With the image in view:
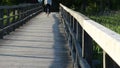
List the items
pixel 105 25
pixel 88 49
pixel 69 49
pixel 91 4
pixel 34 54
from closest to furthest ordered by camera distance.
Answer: pixel 88 49
pixel 34 54
pixel 69 49
pixel 105 25
pixel 91 4

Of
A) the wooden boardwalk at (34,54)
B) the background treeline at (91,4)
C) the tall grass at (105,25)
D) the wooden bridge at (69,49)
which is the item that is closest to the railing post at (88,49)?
the wooden bridge at (69,49)

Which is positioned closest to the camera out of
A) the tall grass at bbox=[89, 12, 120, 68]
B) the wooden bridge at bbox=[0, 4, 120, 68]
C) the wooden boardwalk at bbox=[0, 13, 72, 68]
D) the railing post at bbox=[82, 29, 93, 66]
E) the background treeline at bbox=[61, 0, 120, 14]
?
the wooden bridge at bbox=[0, 4, 120, 68]

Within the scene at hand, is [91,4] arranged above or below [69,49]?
below

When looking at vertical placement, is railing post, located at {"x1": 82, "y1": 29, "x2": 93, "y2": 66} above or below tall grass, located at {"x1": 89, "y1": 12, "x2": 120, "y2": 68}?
above

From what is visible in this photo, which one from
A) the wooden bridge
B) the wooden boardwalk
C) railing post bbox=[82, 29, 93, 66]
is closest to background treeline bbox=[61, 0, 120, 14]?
the wooden bridge

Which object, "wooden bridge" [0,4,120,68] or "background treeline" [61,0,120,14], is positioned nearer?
"wooden bridge" [0,4,120,68]

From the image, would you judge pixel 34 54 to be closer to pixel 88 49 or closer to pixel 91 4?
pixel 88 49

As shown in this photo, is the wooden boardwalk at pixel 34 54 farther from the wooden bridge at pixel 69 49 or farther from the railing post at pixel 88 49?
the railing post at pixel 88 49

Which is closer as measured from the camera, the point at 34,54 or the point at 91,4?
the point at 34,54

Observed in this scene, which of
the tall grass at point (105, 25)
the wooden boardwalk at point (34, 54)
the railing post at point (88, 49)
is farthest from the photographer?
the tall grass at point (105, 25)

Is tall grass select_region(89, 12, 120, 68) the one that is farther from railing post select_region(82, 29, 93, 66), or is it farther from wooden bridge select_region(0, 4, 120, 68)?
railing post select_region(82, 29, 93, 66)

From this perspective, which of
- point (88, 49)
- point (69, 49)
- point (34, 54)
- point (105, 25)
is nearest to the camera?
point (88, 49)

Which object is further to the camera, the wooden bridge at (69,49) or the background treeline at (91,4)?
the background treeline at (91,4)

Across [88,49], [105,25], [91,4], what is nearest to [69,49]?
[88,49]
